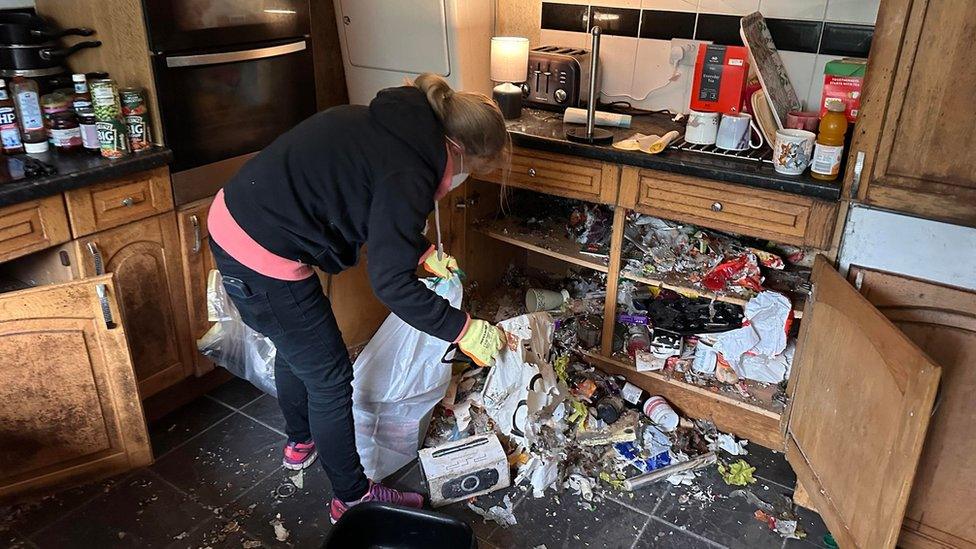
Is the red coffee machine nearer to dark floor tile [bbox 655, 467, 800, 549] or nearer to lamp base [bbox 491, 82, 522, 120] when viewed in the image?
lamp base [bbox 491, 82, 522, 120]

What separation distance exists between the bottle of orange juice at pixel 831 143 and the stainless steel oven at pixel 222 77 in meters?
1.60

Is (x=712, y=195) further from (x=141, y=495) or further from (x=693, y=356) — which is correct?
(x=141, y=495)

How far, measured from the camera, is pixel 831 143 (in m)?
1.76

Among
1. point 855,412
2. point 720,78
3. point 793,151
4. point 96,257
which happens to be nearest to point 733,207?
A: point 793,151

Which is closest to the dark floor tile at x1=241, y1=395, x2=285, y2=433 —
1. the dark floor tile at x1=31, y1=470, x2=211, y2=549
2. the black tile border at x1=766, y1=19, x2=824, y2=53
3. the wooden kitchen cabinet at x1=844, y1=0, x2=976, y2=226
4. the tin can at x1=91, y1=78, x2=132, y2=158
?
the dark floor tile at x1=31, y1=470, x2=211, y2=549

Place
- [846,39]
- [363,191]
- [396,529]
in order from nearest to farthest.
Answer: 1. [363,191]
2. [396,529]
3. [846,39]

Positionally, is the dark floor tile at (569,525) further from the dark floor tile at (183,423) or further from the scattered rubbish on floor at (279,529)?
the dark floor tile at (183,423)

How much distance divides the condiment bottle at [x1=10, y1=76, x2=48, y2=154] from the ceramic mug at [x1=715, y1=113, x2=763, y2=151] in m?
1.87

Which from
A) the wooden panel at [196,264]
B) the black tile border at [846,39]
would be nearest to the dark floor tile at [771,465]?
the black tile border at [846,39]

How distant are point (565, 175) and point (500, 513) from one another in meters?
0.98

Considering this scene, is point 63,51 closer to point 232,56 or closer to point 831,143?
point 232,56

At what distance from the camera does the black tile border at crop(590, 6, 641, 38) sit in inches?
92.5

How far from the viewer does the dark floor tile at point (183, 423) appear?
2.14 metres

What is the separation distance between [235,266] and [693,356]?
4.58ft
